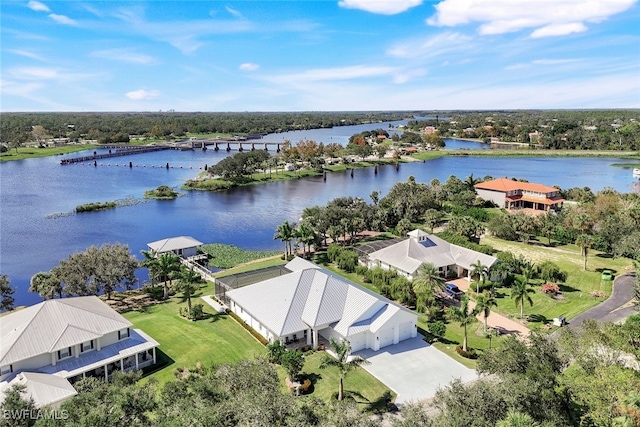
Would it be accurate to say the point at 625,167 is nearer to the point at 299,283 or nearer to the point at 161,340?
the point at 299,283

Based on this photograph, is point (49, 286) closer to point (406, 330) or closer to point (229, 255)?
point (229, 255)

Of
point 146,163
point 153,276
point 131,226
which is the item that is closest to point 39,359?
point 153,276

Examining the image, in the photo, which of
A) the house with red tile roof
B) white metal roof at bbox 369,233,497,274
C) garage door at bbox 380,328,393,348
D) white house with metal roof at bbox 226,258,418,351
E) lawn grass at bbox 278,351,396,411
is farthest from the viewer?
the house with red tile roof

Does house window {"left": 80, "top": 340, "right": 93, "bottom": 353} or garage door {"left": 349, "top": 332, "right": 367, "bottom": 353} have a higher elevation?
house window {"left": 80, "top": 340, "right": 93, "bottom": 353}

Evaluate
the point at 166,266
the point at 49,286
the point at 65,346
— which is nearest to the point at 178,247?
the point at 166,266

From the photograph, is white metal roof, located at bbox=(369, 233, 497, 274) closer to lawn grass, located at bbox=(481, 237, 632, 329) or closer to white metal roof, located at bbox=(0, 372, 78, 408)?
lawn grass, located at bbox=(481, 237, 632, 329)

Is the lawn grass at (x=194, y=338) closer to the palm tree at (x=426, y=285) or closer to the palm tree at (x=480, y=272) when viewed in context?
the palm tree at (x=426, y=285)

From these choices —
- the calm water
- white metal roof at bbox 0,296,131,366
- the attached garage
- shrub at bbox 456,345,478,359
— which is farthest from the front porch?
shrub at bbox 456,345,478,359
